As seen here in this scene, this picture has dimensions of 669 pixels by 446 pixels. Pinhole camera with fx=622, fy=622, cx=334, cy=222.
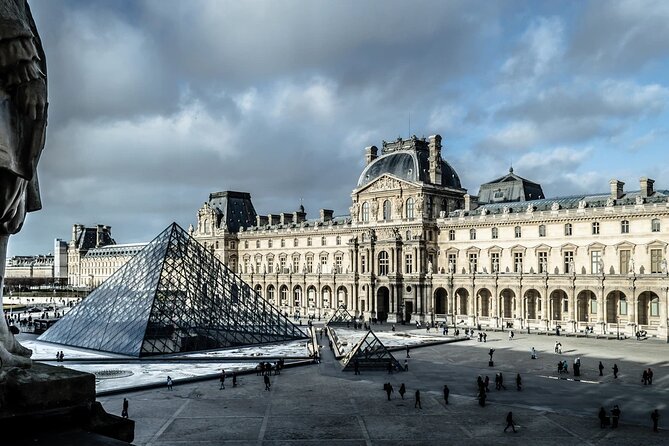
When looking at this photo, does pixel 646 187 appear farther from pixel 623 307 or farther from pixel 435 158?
pixel 435 158

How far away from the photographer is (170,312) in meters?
38.1

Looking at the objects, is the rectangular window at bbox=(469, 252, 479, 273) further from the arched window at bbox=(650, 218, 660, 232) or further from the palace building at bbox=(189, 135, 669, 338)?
the arched window at bbox=(650, 218, 660, 232)

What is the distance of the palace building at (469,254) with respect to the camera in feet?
159

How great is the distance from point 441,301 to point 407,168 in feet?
45.5

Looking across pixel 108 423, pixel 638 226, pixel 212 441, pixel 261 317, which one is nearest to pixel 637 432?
pixel 212 441

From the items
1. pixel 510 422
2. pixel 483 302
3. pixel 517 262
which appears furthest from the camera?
pixel 483 302

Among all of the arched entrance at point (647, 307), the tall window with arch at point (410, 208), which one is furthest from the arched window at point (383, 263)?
the arched entrance at point (647, 307)

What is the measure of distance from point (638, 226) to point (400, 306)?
76.6ft

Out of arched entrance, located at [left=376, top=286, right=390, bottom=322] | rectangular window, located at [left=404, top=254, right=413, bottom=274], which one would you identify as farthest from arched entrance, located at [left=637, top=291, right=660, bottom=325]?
arched entrance, located at [left=376, top=286, right=390, bottom=322]

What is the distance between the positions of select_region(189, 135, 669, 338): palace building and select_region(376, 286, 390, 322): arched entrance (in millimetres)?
128

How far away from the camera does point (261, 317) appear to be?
4328cm

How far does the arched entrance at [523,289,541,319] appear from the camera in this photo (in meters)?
54.6

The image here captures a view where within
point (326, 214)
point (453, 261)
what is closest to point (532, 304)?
point (453, 261)

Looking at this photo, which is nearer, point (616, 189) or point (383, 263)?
point (616, 189)
